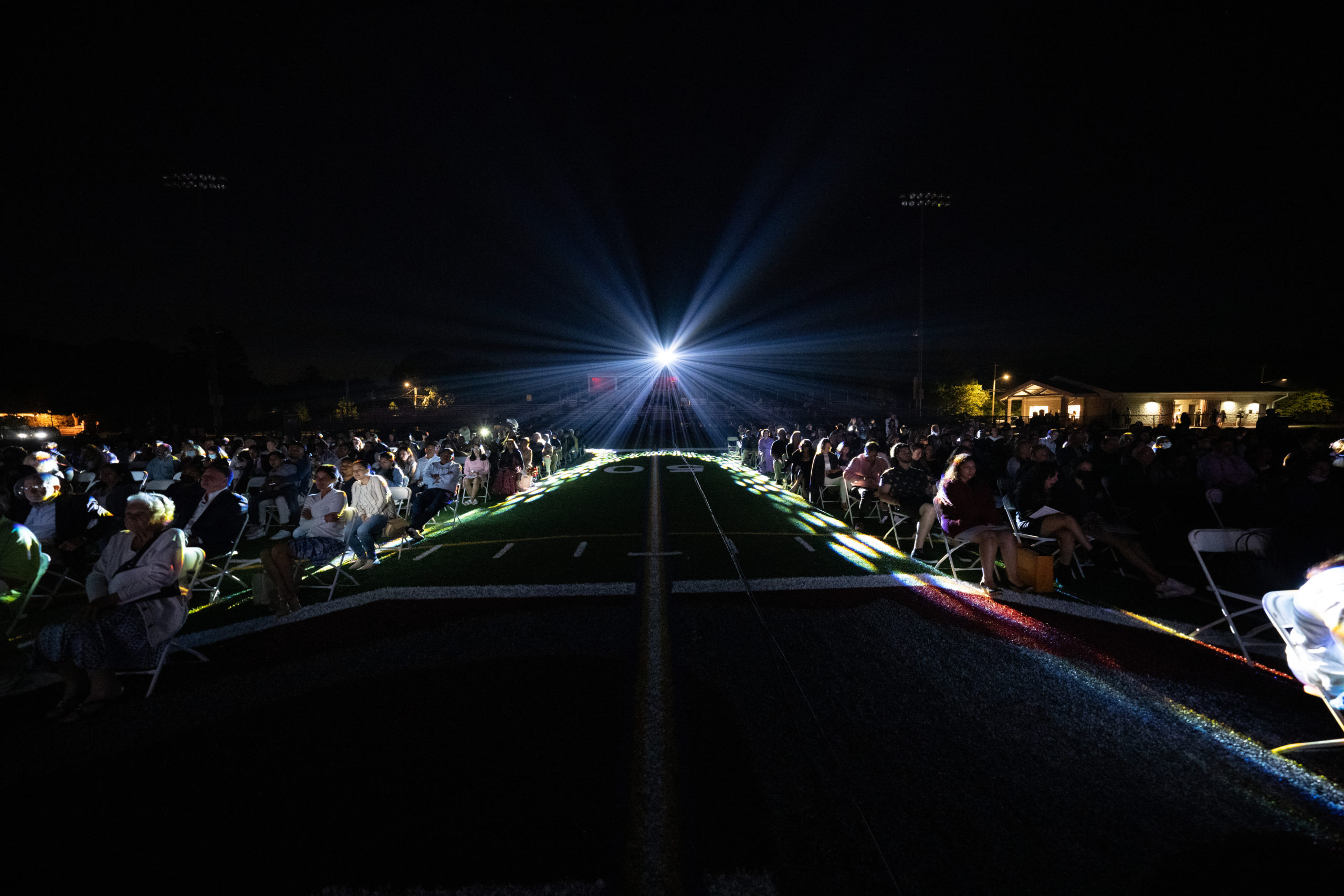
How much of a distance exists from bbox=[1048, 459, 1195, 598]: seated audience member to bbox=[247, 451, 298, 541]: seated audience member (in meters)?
11.5

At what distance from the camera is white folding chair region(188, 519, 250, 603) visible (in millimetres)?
6281

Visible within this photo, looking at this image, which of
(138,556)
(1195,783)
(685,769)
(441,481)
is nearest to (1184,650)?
(1195,783)

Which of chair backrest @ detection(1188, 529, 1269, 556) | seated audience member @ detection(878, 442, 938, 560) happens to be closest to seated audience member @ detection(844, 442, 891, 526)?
seated audience member @ detection(878, 442, 938, 560)

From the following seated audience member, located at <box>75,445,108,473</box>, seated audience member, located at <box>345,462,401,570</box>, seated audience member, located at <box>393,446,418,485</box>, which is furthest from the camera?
seated audience member, located at <box>393,446,418,485</box>

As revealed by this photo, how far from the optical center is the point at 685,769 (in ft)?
10.4

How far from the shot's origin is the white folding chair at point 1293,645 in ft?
10.6

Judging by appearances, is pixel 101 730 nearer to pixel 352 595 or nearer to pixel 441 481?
pixel 352 595

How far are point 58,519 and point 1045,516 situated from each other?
1173 cm

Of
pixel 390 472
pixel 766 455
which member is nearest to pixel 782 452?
pixel 766 455

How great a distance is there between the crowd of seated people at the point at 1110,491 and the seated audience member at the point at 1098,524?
14 millimetres

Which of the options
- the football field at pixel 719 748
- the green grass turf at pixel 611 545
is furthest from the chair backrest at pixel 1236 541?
the green grass turf at pixel 611 545

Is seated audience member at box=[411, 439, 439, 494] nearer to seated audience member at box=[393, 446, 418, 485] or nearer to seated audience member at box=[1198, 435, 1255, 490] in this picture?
seated audience member at box=[393, 446, 418, 485]

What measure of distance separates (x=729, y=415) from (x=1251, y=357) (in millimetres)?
63218

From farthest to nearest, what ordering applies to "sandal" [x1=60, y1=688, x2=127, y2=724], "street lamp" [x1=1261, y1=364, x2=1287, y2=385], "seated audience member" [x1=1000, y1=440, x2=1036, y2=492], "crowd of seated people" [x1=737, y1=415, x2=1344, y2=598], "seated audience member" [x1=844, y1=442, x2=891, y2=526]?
1. "street lamp" [x1=1261, y1=364, x2=1287, y2=385]
2. "seated audience member" [x1=844, y1=442, x2=891, y2=526]
3. "seated audience member" [x1=1000, y1=440, x2=1036, y2=492]
4. "crowd of seated people" [x1=737, y1=415, x2=1344, y2=598]
5. "sandal" [x1=60, y1=688, x2=127, y2=724]
